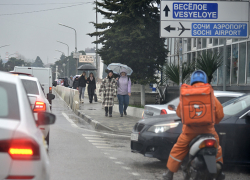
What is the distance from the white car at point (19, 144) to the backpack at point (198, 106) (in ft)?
6.62

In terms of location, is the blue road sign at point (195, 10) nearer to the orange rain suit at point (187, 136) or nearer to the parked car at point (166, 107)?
the parked car at point (166, 107)

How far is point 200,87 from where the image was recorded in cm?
485

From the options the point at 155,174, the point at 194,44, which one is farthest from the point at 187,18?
the point at 194,44

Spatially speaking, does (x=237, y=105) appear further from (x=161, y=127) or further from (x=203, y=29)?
(x=203, y=29)

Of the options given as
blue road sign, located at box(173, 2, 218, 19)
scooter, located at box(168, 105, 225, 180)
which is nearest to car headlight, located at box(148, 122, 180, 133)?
scooter, located at box(168, 105, 225, 180)

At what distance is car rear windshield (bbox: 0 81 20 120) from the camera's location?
128 inches

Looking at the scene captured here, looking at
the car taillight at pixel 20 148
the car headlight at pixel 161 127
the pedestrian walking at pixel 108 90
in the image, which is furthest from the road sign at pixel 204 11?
the car taillight at pixel 20 148

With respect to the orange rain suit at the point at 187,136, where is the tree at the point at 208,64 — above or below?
above

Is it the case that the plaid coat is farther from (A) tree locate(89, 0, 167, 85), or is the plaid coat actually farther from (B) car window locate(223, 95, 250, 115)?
(B) car window locate(223, 95, 250, 115)

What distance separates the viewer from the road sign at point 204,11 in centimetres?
1234

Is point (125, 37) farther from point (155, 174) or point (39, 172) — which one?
point (39, 172)

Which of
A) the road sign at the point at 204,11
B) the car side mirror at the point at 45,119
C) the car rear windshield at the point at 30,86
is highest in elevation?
the road sign at the point at 204,11

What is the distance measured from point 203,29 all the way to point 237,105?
5935 millimetres

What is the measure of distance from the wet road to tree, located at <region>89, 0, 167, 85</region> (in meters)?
10.0
